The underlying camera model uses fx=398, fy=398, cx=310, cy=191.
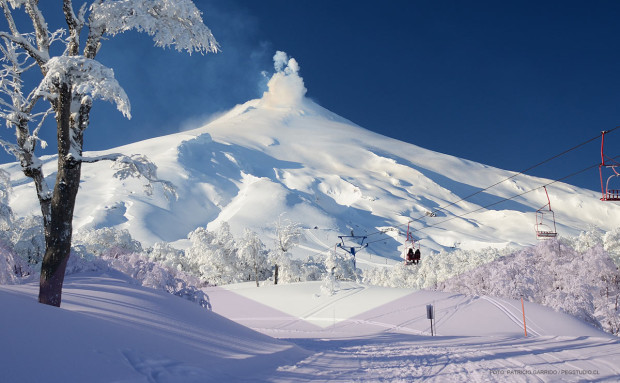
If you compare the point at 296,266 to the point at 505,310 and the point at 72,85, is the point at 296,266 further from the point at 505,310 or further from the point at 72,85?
the point at 72,85

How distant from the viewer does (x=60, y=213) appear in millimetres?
7742

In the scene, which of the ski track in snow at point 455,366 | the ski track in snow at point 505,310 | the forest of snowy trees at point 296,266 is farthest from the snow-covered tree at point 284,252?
the ski track in snow at point 455,366

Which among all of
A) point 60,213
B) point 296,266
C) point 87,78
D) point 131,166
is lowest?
point 60,213

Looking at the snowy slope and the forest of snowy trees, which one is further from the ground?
the forest of snowy trees

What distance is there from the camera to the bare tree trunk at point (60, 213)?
7.61 m

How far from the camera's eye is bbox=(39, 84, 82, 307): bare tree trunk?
25.0 ft

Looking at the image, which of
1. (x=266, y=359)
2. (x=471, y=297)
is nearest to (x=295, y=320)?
(x=471, y=297)

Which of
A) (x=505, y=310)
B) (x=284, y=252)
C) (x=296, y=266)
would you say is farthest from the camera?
(x=296, y=266)

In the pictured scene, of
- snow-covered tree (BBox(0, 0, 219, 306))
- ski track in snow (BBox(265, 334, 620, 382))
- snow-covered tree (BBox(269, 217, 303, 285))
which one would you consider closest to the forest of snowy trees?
snow-covered tree (BBox(269, 217, 303, 285))

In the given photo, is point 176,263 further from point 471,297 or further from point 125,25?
point 125,25

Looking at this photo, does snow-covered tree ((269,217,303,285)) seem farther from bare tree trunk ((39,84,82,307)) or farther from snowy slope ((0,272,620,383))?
bare tree trunk ((39,84,82,307))

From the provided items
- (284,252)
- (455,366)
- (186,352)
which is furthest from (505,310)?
(284,252)

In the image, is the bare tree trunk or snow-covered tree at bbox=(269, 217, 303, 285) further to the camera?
snow-covered tree at bbox=(269, 217, 303, 285)

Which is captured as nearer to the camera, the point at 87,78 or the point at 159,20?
the point at 87,78
